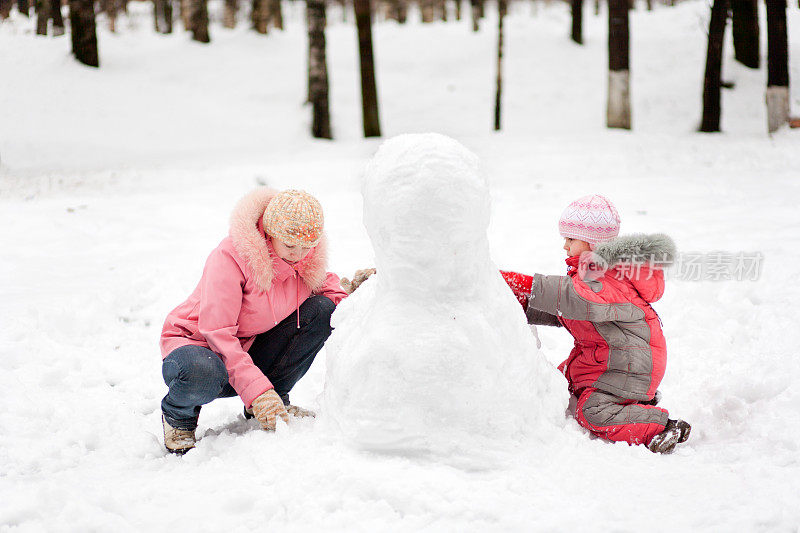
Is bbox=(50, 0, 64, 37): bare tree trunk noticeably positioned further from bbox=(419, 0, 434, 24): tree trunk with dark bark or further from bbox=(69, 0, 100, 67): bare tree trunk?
bbox=(419, 0, 434, 24): tree trunk with dark bark

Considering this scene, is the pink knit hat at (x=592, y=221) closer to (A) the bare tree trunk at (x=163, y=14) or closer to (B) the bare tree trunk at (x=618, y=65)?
(B) the bare tree trunk at (x=618, y=65)

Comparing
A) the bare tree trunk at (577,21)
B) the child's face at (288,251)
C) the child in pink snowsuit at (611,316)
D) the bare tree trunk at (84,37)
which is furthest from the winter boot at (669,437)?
the bare tree trunk at (577,21)

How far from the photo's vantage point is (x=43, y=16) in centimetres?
1441

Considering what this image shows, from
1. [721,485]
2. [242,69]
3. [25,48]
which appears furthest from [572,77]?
[721,485]

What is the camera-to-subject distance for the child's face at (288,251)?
2.67m

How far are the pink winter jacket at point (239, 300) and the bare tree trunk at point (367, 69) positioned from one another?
724 cm

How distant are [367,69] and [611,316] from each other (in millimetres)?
7769

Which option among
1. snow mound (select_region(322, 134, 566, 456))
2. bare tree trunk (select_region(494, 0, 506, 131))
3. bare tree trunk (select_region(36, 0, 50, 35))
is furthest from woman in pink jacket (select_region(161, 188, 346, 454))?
bare tree trunk (select_region(36, 0, 50, 35))

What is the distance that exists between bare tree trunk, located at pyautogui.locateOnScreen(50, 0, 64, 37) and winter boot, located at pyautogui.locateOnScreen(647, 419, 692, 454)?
1465cm

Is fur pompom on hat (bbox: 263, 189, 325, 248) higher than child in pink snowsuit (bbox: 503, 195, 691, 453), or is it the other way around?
fur pompom on hat (bbox: 263, 189, 325, 248)

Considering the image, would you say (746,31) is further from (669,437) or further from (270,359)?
(270,359)

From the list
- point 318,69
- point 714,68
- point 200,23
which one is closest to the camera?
point 714,68

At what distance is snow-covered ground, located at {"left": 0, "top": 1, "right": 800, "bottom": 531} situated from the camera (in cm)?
203

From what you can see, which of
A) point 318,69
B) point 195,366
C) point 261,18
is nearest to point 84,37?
point 318,69
